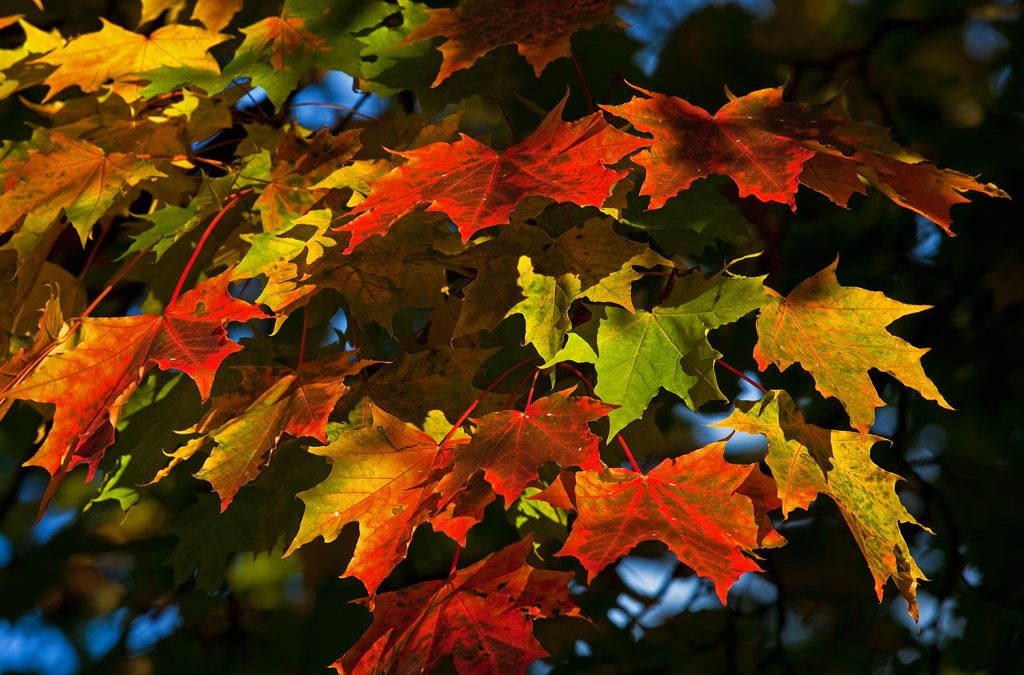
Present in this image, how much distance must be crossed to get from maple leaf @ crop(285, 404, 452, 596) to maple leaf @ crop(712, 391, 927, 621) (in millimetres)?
313

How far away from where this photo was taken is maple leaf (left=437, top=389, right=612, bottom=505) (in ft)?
3.11

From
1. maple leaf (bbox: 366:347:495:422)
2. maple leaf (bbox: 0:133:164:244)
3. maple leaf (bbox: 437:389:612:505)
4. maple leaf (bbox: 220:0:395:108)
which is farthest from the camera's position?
maple leaf (bbox: 220:0:395:108)

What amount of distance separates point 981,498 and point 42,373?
7.17ft

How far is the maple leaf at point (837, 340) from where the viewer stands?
42.5 inches

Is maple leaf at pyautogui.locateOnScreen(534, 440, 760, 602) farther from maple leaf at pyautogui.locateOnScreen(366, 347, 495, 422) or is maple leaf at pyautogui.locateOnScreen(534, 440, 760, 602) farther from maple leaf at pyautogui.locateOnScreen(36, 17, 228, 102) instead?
maple leaf at pyautogui.locateOnScreen(36, 17, 228, 102)

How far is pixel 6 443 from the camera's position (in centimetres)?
254

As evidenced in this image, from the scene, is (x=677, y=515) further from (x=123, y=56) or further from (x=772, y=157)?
(x=123, y=56)

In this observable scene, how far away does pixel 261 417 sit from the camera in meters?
1.09

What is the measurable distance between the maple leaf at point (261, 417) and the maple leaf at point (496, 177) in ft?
0.55

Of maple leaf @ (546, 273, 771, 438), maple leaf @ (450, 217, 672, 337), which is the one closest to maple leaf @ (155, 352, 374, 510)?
maple leaf @ (450, 217, 672, 337)

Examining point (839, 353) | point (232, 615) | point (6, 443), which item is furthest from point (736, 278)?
point (6, 443)

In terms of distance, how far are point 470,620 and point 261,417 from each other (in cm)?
30

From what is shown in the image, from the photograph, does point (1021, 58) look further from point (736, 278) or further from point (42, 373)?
point (42, 373)

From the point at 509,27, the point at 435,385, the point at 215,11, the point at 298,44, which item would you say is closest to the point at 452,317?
the point at 435,385
